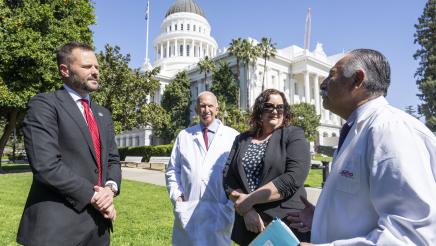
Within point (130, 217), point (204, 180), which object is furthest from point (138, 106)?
point (204, 180)

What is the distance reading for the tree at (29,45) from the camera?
1872 cm

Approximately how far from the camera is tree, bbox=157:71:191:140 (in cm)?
6325

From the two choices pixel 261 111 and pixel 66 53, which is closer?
pixel 66 53

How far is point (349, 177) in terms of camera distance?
1581 millimetres

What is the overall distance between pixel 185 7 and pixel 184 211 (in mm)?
97473

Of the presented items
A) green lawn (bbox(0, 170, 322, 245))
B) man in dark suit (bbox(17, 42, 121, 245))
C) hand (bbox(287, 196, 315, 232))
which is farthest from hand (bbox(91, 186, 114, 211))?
green lawn (bbox(0, 170, 322, 245))

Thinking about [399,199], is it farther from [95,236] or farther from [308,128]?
[308,128]

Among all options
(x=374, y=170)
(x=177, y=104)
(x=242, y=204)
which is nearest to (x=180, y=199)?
(x=242, y=204)

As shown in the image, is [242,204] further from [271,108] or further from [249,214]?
[271,108]

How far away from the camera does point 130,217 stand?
7.92m

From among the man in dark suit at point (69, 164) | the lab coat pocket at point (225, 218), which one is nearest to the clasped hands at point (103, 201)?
the man in dark suit at point (69, 164)

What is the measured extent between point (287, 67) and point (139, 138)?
3896 centimetres

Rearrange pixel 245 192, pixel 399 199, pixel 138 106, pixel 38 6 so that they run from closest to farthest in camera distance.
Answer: pixel 399 199, pixel 245 192, pixel 38 6, pixel 138 106

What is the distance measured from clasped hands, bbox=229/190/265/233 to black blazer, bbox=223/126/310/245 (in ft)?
0.29
